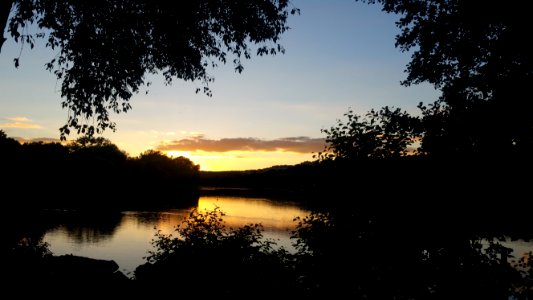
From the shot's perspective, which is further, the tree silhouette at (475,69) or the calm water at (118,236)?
the calm water at (118,236)

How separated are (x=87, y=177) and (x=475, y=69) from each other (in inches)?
4104

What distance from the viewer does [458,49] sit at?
46.2 ft

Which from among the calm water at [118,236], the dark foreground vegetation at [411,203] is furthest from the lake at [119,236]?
the dark foreground vegetation at [411,203]

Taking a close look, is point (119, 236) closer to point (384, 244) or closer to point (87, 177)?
point (384, 244)

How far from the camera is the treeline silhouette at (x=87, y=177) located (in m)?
73.0

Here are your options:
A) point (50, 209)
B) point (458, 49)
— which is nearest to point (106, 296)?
point (458, 49)

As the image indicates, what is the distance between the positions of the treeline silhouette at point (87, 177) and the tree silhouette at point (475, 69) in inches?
2099

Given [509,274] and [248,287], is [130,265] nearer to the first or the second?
[248,287]

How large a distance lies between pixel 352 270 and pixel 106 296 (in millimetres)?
8902

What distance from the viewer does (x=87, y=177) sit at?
336 ft

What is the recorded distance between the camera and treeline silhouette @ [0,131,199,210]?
240 ft

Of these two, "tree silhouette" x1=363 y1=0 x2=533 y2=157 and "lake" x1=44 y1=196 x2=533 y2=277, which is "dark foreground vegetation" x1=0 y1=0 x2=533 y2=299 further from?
"lake" x1=44 y1=196 x2=533 y2=277

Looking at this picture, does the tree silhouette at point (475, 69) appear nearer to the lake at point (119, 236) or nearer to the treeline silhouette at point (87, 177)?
the lake at point (119, 236)

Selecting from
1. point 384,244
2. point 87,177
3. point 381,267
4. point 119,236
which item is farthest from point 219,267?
point 87,177
